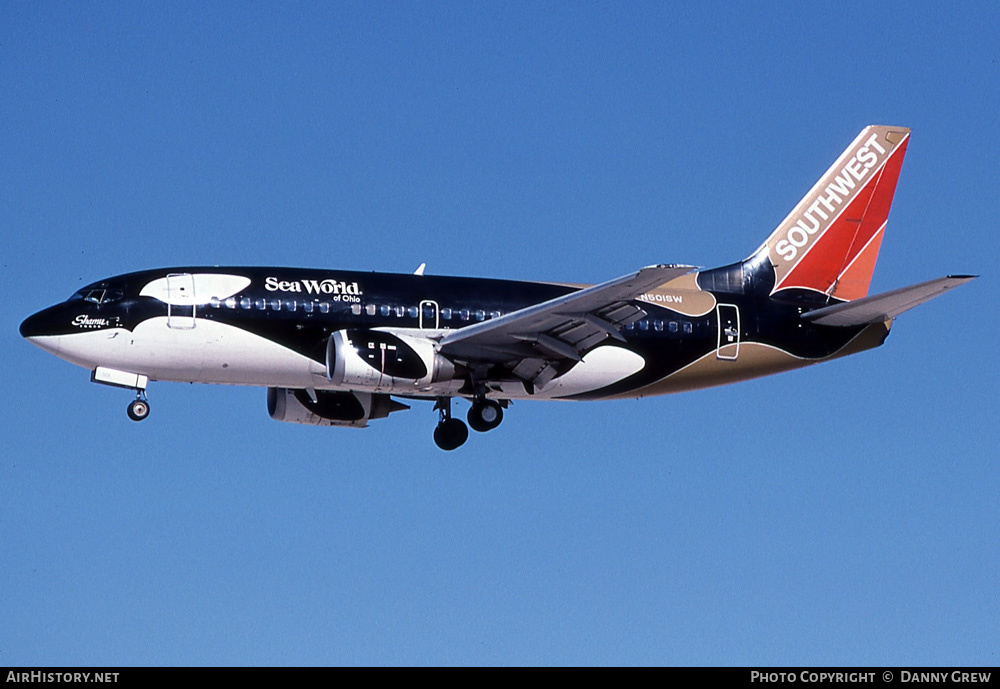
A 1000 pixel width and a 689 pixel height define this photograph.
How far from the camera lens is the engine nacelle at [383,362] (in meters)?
43.3

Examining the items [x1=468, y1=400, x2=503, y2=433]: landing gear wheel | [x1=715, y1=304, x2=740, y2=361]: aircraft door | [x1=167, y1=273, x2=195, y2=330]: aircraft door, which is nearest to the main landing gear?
[x1=468, y1=400, x2=503, y2=433]: landing gear wheel

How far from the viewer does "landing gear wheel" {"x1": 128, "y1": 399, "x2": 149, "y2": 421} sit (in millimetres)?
44531

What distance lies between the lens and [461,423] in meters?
47.5

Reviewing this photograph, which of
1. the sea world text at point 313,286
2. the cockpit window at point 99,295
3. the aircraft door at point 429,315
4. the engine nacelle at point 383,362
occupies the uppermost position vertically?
the sea world text at point 313,286

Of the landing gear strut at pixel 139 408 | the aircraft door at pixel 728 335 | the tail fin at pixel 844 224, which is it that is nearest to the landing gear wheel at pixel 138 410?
the landing gear strut at pixel 139 408

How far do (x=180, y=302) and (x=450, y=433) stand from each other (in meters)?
8.78

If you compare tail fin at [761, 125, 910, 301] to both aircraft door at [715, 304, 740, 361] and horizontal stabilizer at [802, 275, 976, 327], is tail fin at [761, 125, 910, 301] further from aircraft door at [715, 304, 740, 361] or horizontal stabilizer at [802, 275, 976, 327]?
aircraft door at [715, 304, 740, 361]

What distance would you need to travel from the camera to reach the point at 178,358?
4391cm

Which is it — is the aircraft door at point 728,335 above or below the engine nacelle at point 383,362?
above

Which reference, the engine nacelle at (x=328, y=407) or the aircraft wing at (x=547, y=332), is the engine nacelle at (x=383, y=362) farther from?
the engine nacelle at (x=328, y=407)

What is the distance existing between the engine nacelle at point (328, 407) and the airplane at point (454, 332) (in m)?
0.04

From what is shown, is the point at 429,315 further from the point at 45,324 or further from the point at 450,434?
the point at 45,324

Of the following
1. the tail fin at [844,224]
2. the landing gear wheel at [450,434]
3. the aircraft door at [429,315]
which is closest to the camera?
the aircraft door at [429,315]

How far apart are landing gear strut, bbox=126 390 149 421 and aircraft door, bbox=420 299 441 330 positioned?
7991mm
